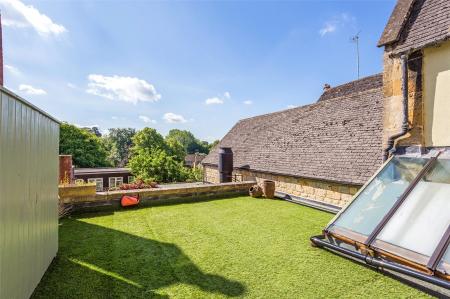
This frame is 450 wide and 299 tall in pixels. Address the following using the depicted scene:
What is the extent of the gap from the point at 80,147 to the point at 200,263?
32722 mm

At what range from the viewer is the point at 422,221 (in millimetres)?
3490

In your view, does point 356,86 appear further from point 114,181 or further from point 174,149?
point 174,149

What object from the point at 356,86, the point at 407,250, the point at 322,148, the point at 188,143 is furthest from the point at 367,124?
the point at 188,143

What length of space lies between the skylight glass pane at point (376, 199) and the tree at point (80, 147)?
32.7 m

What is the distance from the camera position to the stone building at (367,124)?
5145 mm

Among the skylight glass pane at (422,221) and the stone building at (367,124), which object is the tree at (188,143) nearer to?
the stone building at (367,124)

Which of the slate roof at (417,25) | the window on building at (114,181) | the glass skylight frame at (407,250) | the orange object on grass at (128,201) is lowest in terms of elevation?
the window on building at (114,181)

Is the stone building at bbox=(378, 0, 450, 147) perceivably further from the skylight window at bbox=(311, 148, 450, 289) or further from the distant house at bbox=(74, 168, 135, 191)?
the distant house at bbox=(74, 168, 135, 191)

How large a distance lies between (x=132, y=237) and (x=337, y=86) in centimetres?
1572

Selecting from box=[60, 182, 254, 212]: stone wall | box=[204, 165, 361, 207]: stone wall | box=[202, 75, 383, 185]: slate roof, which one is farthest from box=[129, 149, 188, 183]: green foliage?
box=[60, 182, 254, 212]: stone wall

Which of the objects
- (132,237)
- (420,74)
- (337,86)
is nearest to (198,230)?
(132,237)

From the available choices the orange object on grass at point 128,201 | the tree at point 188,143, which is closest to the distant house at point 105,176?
the orange object on grass at point 128,201

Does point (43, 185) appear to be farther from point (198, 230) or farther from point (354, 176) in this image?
point (354, 176)

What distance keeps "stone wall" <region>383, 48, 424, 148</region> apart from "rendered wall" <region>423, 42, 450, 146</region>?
113 millimetres
